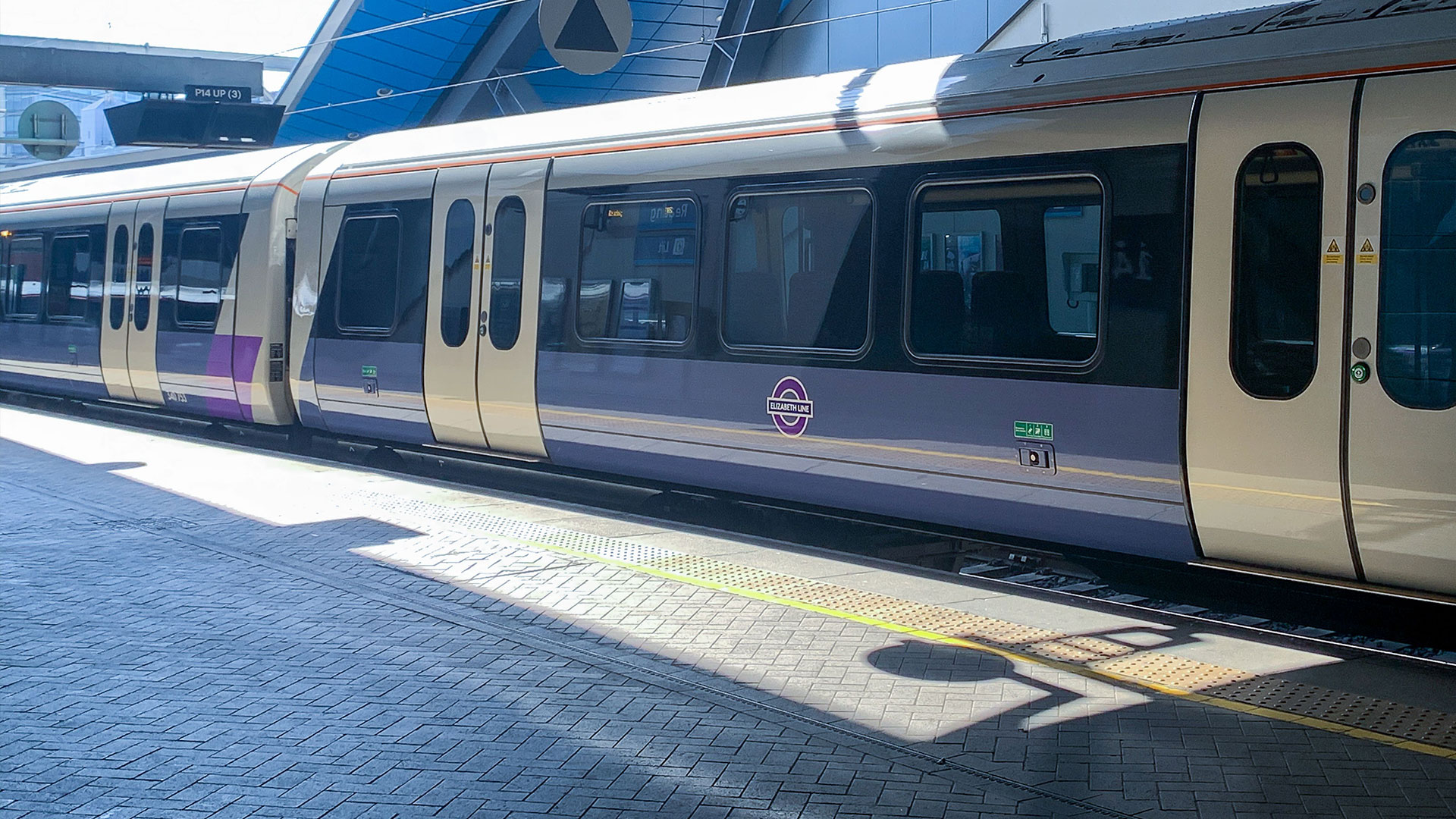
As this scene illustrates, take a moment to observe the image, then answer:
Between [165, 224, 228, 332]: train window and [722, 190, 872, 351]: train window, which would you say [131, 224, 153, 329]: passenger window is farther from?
[722, 190, 872, 351]: train window

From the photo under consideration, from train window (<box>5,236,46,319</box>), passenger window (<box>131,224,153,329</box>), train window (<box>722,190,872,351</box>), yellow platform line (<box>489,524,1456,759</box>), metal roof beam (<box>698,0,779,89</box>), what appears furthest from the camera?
metal roof beam (<box>698,0,779,89</box>)

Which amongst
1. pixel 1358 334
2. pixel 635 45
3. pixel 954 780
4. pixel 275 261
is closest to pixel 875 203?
pixel 1358 334

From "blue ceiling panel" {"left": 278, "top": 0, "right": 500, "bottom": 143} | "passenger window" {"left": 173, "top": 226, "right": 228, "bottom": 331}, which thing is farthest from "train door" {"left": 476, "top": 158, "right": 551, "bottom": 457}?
"blue ceiling panel" {"left": 278, "top": 0, "right": 500, "bottom": 143}

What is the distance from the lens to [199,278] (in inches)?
590

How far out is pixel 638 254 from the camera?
32.7 ft

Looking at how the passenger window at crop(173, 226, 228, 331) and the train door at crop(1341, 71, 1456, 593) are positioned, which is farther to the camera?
the passenger window at crop(173, 226, 228, 331)

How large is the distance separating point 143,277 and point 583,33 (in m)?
8.31

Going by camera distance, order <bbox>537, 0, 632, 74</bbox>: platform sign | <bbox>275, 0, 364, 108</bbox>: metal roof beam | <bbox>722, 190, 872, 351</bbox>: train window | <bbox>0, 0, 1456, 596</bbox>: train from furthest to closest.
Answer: <bbox>275, 0, 364, 108</bbox>: metal roof beam < <bbox>537, 0, 632, 74</bbox>: platform sign < <bbox>722, 190, 872, 351</bbox>: train window < <bbox>0, 0, 1456, 596</bbox>: train

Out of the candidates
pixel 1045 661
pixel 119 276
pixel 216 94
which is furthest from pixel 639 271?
pixel 216 94

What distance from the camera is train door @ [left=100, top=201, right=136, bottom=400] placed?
53.7 feet

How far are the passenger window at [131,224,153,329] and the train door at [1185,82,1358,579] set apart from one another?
42.6 feet

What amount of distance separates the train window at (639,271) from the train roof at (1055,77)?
52 cm

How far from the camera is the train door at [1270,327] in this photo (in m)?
6.33

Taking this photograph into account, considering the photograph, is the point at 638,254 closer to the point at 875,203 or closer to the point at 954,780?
the point at 875,203
